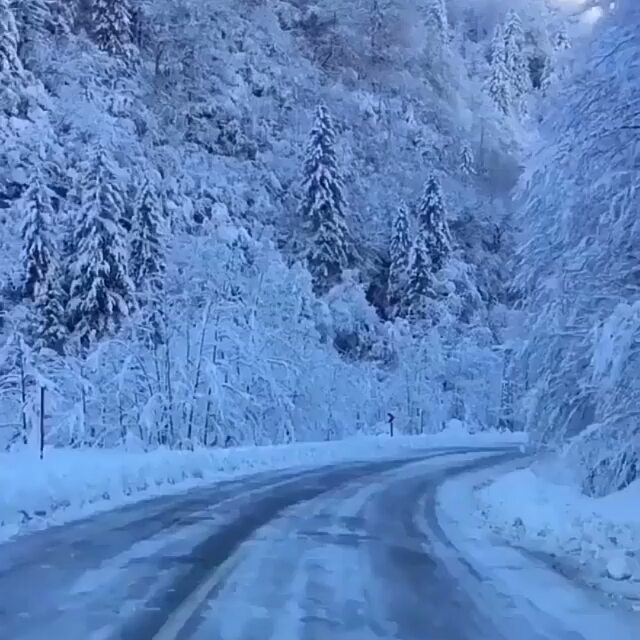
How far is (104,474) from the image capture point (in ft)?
58.1

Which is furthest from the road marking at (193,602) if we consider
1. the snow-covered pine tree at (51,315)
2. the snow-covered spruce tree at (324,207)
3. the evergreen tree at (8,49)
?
the snow-covered spruce tree at (324,207)

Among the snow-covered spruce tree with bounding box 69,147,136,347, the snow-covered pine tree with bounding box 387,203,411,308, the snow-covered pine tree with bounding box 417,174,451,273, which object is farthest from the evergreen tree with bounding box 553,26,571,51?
the snow-covered spruce tree with bounding box 69,147,136,347

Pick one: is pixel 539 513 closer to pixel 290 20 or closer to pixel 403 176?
pixel 403 176

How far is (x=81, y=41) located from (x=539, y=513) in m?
56.1

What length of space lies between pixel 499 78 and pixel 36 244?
68.8 metres

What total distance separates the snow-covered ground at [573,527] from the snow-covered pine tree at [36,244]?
86.4 ft

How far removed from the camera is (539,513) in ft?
49.3

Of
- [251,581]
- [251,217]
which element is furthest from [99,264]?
[251,581]

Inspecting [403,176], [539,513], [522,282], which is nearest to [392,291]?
[403,176]

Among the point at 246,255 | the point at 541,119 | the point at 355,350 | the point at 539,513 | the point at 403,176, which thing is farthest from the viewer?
the point at 403,176

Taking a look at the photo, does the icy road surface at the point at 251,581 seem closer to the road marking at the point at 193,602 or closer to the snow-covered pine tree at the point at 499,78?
the road marking at the point at 193,602

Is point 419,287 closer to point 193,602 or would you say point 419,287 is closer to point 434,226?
point 434,226

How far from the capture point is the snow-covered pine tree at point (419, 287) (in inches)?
2427

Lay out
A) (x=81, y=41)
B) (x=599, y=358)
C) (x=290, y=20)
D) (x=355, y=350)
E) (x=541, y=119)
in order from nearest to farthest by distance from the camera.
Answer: (x=599, y=358), (x=541, y=119), (x=355, y=350), (x=81, y=41), (x=290, y=20)
